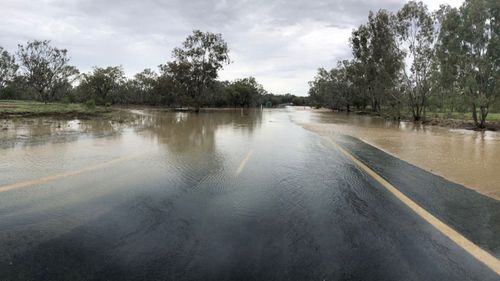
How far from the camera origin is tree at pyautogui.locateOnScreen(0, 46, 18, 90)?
3204 inches

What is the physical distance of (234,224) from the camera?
4441mm

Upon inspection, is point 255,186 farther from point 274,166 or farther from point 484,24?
point 484,24

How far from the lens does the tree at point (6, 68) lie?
81375 millimetres

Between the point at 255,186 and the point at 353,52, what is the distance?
56.0 metres

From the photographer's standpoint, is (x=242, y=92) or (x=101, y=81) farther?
(x=242, y=92)

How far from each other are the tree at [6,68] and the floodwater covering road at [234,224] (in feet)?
301

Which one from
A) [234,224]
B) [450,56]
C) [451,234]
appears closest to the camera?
[451,234]

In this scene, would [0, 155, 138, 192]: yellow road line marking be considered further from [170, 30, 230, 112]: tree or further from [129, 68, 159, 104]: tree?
[129, 68, 159, 104]: tree

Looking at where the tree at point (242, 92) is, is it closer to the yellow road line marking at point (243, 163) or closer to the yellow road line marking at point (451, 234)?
the yellow road line marking at point (243, 163)

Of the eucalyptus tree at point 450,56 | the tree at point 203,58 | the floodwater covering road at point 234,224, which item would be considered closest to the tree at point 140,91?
the tree at point 203,58

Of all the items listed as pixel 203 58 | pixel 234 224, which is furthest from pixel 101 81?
pixel 234 224

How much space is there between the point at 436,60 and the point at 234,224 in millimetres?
37464

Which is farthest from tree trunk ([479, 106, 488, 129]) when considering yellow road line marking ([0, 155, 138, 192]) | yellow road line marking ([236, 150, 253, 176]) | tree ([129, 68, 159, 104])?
tree ([129, 68, 159, 104])

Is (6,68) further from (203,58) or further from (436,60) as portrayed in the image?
(436,60)
